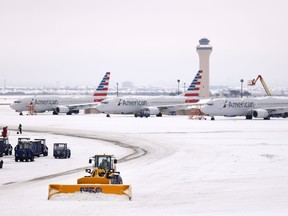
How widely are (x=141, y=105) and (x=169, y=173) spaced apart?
88130 mm

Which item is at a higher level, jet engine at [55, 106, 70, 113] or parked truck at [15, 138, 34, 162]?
jet engine at [55, 106, 70, 113]

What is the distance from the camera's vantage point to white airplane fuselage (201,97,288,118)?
391 ft

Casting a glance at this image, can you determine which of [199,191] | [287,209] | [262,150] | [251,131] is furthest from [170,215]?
[251,131]

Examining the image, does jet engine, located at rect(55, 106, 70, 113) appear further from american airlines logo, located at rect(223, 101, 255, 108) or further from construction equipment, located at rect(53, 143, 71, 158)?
Answer: construction equipment, located at rect(53, 143, 71, 158)

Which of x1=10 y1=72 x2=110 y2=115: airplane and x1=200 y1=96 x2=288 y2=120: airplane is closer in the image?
x1=200 y1=96 x2=288 y2=120: airplane

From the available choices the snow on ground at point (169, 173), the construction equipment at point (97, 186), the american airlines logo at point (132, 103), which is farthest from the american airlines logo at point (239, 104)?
the construction equipment at point (97, 186)

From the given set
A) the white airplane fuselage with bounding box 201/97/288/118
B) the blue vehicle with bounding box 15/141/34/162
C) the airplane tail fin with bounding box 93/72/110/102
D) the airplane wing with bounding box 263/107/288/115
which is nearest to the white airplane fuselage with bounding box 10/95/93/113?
the airplane tail fin with bounding box 93/72/110/102

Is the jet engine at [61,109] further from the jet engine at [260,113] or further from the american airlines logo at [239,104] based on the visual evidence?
the jet engine at [260,113]

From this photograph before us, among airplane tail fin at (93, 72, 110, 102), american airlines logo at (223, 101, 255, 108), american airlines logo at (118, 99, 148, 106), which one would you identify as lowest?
american airlines logo at (223, 101, 255, 108)

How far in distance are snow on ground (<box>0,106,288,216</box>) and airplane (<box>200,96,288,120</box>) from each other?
31.4m

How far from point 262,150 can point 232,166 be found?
1313cm

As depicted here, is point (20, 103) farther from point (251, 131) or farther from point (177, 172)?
point (177, 172)

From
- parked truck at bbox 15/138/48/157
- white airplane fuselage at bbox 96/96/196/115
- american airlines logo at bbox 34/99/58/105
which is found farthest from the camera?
american airlines logo at bbox 34/99/58/105

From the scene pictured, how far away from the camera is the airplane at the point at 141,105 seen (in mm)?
131250
